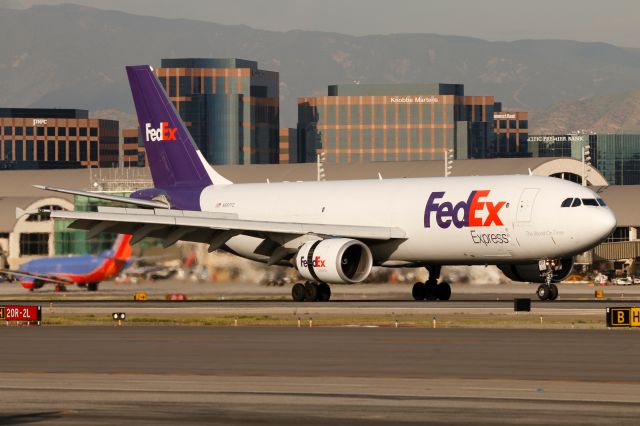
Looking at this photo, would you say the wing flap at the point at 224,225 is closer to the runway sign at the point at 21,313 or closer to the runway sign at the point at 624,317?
the runway sign at the point at 21,313

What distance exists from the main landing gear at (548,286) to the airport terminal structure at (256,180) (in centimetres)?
3526

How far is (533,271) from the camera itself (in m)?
59.8

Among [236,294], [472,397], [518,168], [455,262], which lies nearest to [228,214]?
[236,294]

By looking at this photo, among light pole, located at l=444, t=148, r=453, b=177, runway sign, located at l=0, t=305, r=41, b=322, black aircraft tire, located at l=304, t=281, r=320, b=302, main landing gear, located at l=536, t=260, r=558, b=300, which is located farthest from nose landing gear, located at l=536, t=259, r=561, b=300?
light pole, located at l=444, t=148, r=453, b=177

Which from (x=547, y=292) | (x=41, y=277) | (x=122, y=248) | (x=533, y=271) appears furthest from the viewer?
(x=41, y=277)

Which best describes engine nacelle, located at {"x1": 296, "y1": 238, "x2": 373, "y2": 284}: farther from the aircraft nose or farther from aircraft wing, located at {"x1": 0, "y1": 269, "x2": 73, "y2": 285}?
aircraft wing, located at {"x1": 0, "y1": 269, "x2": 73, "y2": 285}

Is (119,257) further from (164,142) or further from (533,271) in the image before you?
(533,271)

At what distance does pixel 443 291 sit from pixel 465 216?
18.6 feet

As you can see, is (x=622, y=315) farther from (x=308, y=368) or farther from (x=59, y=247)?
(x=59, y=247)

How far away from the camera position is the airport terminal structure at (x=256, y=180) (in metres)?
93.8

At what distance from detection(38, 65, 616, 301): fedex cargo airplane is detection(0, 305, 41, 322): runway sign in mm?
12076

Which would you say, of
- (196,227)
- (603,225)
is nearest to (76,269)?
(196,227)

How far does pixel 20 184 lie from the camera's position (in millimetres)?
134000

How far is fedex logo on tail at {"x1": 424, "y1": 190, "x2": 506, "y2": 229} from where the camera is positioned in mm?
55500
